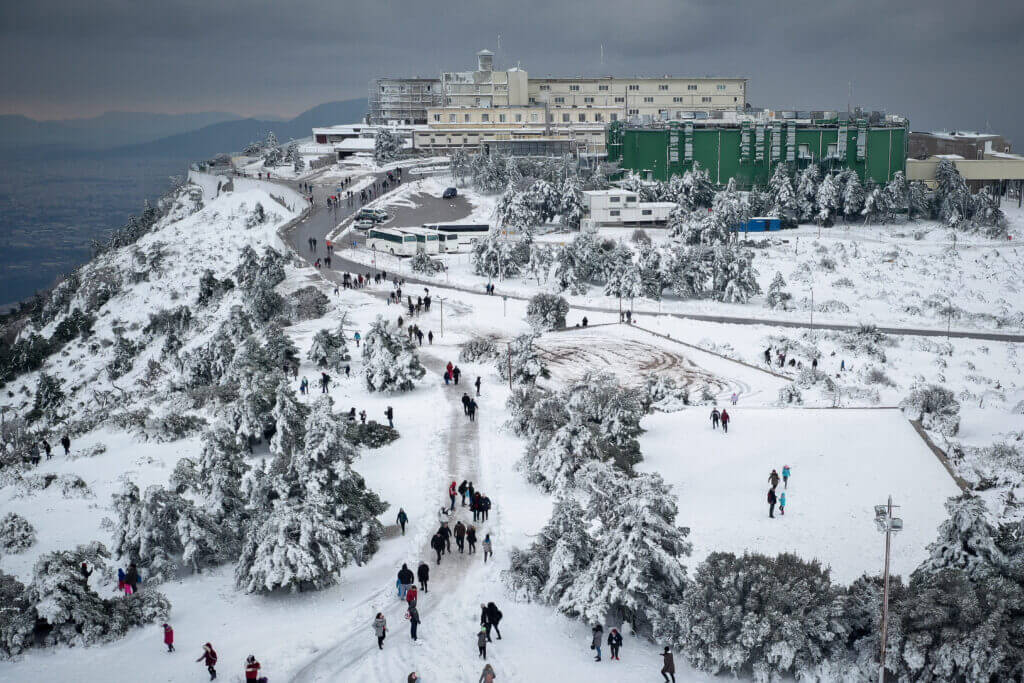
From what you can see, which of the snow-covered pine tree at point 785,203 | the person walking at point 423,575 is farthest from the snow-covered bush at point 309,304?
the snow-covered pine tree at point 785,203

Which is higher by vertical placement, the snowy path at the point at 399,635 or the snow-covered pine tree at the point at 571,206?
the snow-covered pine tree at the point at 571,206

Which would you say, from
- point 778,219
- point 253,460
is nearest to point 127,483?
point 253,460

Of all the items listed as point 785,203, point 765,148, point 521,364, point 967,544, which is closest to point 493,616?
point 967,544

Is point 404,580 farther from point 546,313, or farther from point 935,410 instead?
point 546,313

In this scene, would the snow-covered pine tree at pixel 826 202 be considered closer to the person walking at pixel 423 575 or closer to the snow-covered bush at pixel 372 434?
the snow-covered bush at pixel 372 434

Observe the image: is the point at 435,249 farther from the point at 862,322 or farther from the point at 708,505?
the point at 708,505

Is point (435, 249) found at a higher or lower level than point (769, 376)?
higher

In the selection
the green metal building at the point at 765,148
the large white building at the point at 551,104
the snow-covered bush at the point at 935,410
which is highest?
the large white building at the point at 551,104

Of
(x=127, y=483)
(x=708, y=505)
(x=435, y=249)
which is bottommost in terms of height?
(x=708, y=505)
